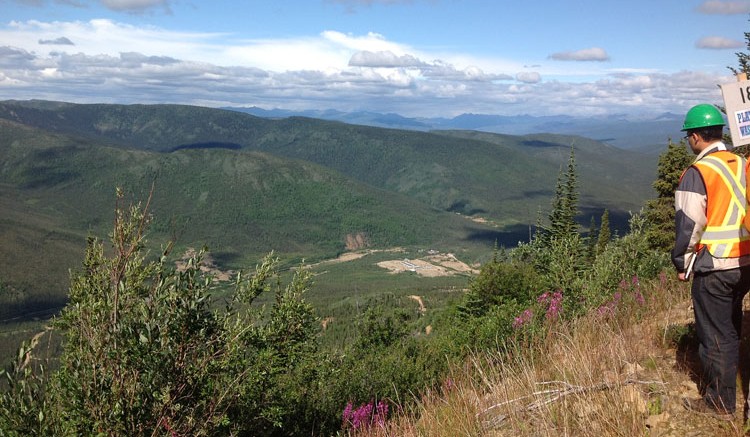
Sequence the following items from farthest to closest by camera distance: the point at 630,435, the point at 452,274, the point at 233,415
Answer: the point at 452,274
the point at 233,415
the point at 630,435

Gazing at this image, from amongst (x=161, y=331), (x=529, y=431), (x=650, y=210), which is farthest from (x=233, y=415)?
(x=650, y=210)

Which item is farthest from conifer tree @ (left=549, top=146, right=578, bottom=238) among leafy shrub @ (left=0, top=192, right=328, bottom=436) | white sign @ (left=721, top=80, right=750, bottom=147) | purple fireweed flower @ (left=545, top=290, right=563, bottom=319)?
leafy shrub @ (left=0, top=192, right=328, bottom=436)

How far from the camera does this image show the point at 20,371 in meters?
5.95

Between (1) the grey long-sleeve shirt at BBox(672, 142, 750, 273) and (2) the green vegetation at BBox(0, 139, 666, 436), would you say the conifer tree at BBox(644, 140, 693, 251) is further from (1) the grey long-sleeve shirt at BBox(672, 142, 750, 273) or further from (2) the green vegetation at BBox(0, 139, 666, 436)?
(1) the grey long-sleeve shirt at BBox(672, 142, 750, 273)

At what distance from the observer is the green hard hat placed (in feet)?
15.5

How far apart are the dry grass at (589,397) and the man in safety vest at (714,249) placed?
32cm

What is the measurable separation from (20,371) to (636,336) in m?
7.62

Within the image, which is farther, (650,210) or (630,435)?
(650,210)

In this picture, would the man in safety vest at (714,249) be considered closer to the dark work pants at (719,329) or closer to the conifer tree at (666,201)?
the dark work pants at (719,329)

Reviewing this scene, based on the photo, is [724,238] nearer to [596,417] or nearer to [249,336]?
[596,417]

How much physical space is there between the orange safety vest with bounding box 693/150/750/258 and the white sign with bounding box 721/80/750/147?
1.52ft

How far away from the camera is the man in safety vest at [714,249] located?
443 centimetres

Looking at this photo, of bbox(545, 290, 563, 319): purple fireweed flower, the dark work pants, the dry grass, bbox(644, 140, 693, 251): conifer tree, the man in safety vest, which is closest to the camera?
the dry grass

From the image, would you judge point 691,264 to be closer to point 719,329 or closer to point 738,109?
point 719,329
